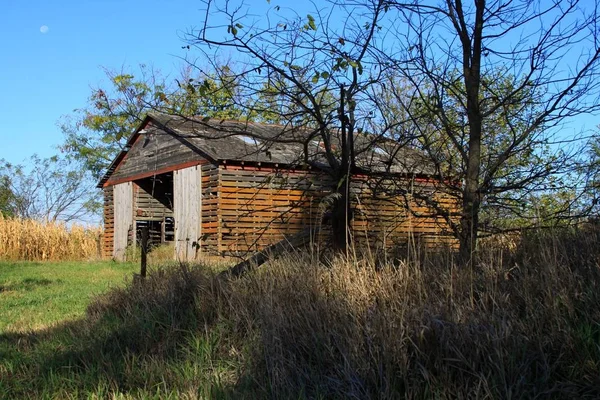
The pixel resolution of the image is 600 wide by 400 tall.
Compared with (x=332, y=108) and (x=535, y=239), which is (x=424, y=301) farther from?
(x=332, y=108)

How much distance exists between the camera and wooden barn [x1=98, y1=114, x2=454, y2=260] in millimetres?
7000

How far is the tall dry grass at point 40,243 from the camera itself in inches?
969

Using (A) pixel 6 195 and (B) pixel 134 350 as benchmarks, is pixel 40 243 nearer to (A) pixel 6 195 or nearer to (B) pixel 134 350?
Answer: (B) pixel 134 350

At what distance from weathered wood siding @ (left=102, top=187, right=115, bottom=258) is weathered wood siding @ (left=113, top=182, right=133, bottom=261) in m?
0.57

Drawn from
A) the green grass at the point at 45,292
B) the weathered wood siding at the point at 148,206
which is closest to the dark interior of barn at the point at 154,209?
the weathered wood siding at the point at 148,206

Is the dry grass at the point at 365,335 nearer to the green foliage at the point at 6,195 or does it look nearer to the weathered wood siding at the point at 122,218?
the weathered wood siding at the point at 122,218

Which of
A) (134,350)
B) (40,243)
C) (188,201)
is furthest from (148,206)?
(134,350)

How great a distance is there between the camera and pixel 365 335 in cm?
391

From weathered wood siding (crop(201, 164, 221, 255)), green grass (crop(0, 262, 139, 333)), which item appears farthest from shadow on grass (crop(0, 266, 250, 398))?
weathered wood siding (crop(201, 164, 221, 255))

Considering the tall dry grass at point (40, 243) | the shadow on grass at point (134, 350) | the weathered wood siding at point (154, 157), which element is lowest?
the shadow on grass at point (134, 350)

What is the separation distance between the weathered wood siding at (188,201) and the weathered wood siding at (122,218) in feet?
13.3

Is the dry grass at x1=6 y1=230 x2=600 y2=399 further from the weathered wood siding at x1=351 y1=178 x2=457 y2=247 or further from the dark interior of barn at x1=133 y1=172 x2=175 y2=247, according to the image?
the dark interior of barn at x1=133 y1=172 x2=175 y2=247

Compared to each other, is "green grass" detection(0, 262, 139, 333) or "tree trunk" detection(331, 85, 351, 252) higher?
"tree trunk" detection(331, 85, 351, 252)

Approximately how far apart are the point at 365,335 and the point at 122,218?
22.4 metres
